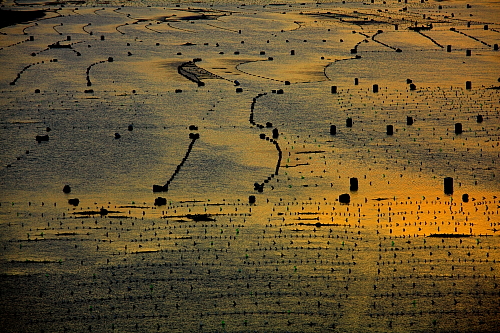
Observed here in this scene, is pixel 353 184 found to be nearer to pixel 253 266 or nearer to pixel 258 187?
pixel 258 187

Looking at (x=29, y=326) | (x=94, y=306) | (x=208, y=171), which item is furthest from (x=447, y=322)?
(x=208, y=171)

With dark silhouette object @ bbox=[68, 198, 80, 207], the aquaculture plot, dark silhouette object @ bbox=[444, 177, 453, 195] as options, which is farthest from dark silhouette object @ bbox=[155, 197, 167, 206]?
dark silhouette object @ bbox=[444, 177, 453, 195]

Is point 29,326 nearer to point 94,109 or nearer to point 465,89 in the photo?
point 94,109

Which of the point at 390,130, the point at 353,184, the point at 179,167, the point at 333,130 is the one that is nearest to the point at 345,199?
the point at 353,184

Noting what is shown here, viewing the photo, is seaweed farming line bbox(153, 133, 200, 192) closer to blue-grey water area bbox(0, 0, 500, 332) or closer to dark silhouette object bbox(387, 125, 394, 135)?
blue-grey water area bbox(0, 0, 500, 332)

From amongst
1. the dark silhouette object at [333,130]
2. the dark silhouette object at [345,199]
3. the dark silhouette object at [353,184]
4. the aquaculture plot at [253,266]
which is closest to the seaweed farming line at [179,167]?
the aquaculture plot at [253,266]

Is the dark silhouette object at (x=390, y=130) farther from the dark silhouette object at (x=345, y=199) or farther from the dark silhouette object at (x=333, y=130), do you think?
the dark silhouette object at (x=345, y=199)
